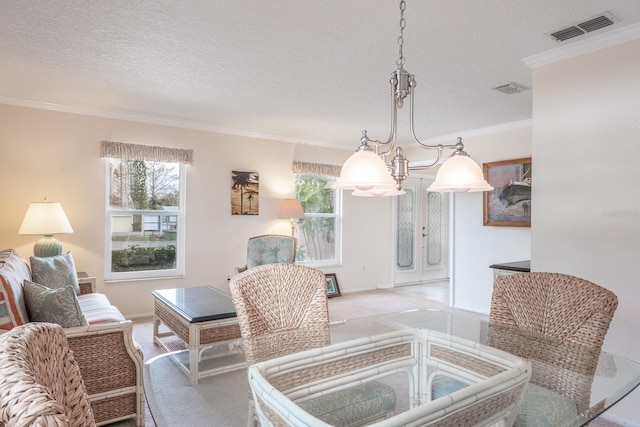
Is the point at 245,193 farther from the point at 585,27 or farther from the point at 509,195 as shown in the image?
the point at 585,27

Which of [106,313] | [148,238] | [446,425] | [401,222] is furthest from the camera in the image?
[401,222]

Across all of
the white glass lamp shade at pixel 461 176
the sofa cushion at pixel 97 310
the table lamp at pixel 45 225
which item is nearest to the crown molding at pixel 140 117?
the table lamp at pixel 45 225

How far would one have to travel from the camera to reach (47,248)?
12.1ft

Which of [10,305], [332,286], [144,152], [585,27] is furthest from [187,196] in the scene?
[585,27]

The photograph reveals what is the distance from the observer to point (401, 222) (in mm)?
7199

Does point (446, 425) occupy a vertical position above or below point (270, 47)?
below

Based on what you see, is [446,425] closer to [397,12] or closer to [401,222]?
[397,12]

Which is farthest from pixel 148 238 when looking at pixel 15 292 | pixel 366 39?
pixel 366 39

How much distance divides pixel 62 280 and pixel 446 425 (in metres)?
3.44

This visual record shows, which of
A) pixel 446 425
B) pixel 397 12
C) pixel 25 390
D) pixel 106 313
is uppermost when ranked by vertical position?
pixel 397 12

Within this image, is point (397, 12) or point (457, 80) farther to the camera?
point (457, 80)

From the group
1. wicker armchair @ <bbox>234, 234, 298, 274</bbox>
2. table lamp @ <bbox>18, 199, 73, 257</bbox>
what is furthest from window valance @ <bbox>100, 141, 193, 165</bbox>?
wicker armchair @ <bbox>234, 234, 298, 274</bbox>

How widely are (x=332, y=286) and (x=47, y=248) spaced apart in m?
3.63

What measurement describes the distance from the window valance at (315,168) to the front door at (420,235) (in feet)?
4.87
